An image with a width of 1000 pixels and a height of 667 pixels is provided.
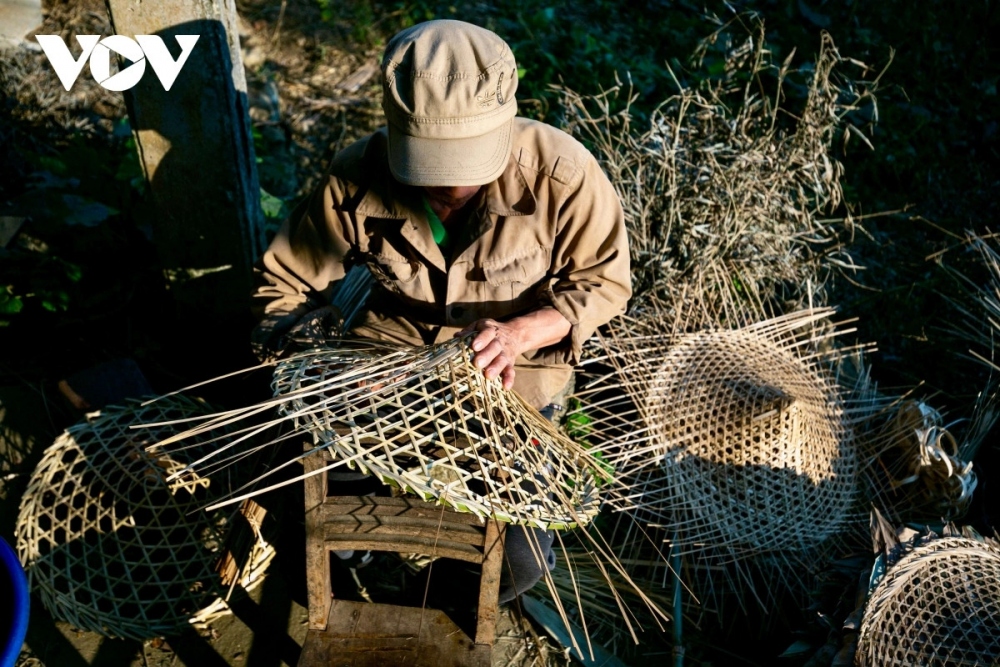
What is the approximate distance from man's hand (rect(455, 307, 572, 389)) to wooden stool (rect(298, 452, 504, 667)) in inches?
15.8

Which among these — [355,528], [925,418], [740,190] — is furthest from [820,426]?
[355,528]

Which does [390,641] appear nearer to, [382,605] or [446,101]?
[382,605]

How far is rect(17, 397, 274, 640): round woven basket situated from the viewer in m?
2.32

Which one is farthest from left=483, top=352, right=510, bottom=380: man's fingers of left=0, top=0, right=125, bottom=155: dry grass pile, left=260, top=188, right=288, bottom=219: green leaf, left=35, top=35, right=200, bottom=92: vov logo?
left=0, top=0, right=125, bottom=155: dry grass pile

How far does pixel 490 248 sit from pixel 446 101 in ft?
1.67

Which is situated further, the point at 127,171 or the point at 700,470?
the point at 127,171

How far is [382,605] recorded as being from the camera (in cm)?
217

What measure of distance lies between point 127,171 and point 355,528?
78.7 inches

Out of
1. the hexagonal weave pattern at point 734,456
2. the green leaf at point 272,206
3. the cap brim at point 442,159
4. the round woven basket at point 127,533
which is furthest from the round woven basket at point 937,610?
the green leaf at point 272,206

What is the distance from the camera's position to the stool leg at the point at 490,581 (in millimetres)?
1922

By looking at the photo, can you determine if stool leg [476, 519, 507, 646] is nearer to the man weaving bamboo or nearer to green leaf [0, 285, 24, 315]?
the man weaving bamboo

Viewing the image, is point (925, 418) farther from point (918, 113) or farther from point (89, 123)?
point (89, 123)

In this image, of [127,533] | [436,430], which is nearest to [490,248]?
[436,430]

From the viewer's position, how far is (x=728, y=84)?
11.1ft
